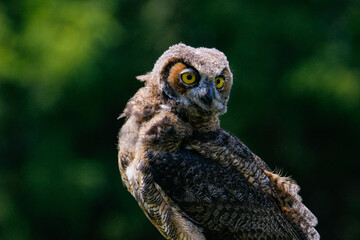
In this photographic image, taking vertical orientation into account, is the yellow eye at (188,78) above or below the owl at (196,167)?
above

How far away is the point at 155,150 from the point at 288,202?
1104mm

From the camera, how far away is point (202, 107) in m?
4.37

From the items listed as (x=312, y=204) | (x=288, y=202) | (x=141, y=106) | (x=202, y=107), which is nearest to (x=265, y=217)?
(x=288, y=202)

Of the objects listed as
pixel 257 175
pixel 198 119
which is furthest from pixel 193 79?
pixel 257 175

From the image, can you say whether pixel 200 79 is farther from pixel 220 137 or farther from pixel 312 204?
pixel 312 204

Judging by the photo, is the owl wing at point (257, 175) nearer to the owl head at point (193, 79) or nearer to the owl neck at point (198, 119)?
the owl neck at point (198, 119)

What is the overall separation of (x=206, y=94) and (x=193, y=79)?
6.0 inches

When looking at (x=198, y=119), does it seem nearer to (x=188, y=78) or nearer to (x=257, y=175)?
(x=188, y=78)

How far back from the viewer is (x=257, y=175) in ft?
14.7

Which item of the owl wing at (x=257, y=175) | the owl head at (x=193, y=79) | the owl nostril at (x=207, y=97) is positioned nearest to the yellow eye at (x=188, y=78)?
the owl head at (x=193, y=79)

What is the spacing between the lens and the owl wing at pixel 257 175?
4.42m

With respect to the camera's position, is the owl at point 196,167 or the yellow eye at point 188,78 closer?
the owl at point 196,167

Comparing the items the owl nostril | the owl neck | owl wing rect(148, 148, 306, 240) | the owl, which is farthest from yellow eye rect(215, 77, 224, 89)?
owl wing rect(148, 148, 306, 240)

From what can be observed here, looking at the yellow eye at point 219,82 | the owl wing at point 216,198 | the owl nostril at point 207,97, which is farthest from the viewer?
the yellow eye at point 219,82
